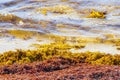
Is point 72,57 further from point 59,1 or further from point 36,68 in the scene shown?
point 59,1

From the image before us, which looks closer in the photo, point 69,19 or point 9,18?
point 69,19

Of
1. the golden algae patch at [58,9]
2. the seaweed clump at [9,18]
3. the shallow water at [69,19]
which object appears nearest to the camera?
the shallow water at [69,19]

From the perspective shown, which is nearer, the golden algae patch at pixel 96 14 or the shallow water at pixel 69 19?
the shallow water at pixel 69 19

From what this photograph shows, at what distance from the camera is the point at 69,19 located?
1405 cm

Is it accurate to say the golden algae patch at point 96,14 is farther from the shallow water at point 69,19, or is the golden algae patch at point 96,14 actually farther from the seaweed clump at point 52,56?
the seaweed clump at point 52,56

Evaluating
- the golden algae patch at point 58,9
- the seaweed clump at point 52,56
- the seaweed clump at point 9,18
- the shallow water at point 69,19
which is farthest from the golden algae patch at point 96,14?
the seaweed clump at point 52,56

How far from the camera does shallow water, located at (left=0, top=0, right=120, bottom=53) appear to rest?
12175 millimetres

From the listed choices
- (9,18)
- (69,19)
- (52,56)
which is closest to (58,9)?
(69,19)

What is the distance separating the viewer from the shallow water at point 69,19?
479 inches

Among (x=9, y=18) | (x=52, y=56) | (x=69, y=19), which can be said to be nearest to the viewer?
(x=52, y=56)

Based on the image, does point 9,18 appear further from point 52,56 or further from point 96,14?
point 52,56

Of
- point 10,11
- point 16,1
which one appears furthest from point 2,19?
point 16,1

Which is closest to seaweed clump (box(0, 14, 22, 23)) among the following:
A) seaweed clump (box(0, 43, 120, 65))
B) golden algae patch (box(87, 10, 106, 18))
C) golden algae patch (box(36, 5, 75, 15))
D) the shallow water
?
the shallow water

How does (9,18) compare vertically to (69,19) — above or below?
above
